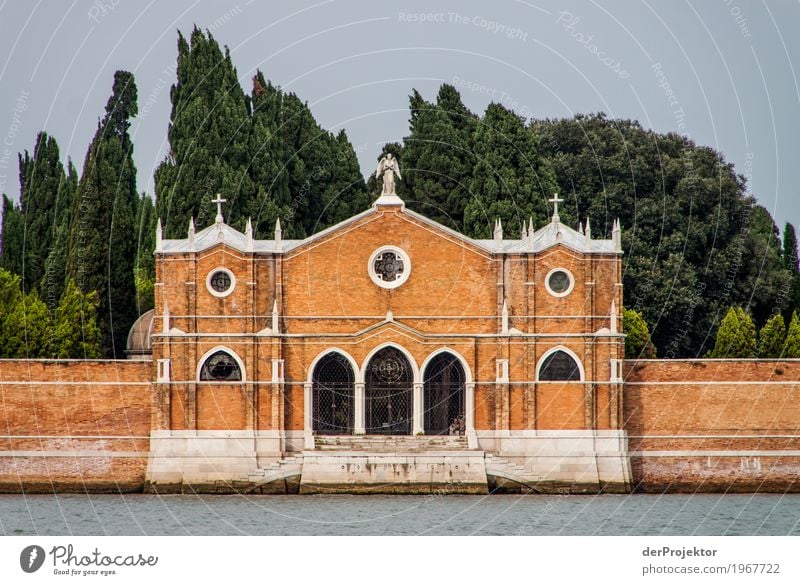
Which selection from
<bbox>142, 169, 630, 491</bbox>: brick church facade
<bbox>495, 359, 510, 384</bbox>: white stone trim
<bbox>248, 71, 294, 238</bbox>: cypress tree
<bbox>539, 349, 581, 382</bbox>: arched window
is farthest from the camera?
<bbox>248, 71, 294, 238</bbox>: cypress tree

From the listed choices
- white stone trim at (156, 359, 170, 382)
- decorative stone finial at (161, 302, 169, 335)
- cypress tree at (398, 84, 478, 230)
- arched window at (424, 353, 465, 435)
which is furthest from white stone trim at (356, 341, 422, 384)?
cypress tree at (398, 84, 478, 230)

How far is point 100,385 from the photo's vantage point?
50281 mm

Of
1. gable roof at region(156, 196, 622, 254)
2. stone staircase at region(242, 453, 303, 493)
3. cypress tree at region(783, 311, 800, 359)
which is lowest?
stone staircase at region(242, 453, 303, 493)

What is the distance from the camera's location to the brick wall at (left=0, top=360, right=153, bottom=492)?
50000 mm

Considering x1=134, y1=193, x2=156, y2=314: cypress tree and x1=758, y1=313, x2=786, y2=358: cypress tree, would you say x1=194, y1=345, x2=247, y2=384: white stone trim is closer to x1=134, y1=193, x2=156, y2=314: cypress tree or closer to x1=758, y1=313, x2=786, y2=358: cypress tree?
x1=134, y1=193, x2=156, y2=314: cypress tree

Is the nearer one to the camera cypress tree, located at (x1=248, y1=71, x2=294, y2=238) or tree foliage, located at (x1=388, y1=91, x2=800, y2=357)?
cypress tree, located at (x1=248, y1=71, x2=294, y2=238)

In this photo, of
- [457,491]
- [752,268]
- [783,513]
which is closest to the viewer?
[783,513]

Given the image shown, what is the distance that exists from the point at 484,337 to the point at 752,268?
19649 millimetres

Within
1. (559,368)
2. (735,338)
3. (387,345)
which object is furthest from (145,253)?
(559,368)

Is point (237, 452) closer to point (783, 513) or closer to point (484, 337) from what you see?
point (484, 337)

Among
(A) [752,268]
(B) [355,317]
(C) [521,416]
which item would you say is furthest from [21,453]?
(A) [752,268]

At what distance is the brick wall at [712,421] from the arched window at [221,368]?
10.1 metres

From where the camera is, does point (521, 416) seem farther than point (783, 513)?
Yes

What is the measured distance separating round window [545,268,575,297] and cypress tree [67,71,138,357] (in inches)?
581
